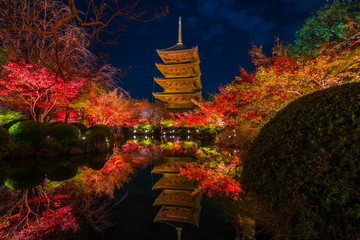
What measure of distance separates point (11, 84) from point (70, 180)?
7.77 metres

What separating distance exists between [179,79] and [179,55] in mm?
3965

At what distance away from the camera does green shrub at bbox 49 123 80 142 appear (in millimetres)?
9266

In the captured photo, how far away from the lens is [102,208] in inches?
143

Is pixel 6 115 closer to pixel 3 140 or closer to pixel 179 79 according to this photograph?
pixel 3 140

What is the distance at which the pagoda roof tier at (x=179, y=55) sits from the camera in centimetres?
2523

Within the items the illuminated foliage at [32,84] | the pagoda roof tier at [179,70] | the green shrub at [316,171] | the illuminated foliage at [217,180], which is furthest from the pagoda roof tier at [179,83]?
the green shrub at [316,171]

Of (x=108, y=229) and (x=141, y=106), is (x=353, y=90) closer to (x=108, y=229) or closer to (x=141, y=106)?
(x=108, y=229)

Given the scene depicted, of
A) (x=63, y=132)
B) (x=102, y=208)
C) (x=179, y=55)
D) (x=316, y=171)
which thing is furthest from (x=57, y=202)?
(x=179, y=55)

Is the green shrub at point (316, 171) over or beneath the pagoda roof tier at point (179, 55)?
beneath

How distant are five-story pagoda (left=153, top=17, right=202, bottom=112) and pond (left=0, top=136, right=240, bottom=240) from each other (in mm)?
21045

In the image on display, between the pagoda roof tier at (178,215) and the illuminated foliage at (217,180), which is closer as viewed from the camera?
the pagoda roof tier at (178,215)

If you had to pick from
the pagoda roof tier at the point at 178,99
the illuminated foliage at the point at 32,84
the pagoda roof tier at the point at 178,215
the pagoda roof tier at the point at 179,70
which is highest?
the pagoda roof tier at the point at 179,70

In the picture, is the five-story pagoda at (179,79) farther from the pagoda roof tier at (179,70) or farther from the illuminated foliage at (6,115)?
the illuminated foliage at (6,115)

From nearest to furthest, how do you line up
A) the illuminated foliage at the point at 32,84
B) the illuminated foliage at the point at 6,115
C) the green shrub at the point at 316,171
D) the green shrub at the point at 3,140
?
the green shrub at the point at 316,171
the green shrub at the point at 3,140
the illuminated foliage at the point at 32,84
the illuminated foliage at the point at 6,115
